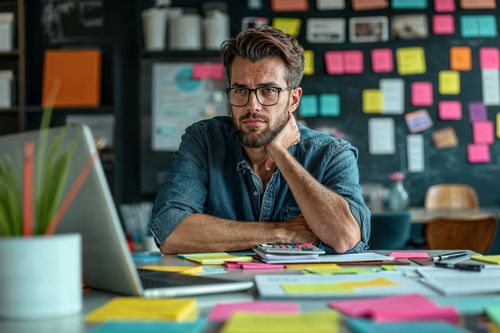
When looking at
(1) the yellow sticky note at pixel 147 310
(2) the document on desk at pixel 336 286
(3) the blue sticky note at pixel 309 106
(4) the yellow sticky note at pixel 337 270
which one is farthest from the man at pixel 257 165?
(3) the blue sticky note at pixel 309 106

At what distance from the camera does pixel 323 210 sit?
1.87 meters

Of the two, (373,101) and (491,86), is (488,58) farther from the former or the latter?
(373,101)

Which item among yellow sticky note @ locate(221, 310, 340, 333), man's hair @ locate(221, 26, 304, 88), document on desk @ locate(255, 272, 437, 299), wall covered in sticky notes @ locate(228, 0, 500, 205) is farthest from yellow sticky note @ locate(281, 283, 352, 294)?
wall covered in sticky notes @ locate(228, 0, 500, 205)

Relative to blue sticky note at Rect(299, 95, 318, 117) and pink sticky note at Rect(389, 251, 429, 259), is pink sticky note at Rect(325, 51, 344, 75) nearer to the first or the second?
blue sticky note at Rect(299, 95, 318, 117)

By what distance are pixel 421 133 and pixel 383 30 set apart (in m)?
0.86

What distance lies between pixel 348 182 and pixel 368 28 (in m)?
3.53

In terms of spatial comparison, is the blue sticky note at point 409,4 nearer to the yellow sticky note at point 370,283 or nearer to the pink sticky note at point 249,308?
the yellow sticky note at point 370,283

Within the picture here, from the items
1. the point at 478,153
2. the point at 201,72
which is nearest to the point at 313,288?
the point at 201,72

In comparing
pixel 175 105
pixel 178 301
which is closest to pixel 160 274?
pixel 178 301

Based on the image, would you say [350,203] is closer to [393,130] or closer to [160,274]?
[160,274]

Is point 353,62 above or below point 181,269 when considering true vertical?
above

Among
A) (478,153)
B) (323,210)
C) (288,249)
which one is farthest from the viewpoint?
(478,153)

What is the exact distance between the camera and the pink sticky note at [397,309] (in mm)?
849

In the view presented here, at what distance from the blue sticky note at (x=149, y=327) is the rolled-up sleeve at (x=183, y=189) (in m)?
1.08
